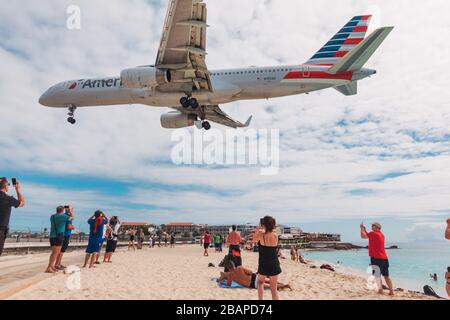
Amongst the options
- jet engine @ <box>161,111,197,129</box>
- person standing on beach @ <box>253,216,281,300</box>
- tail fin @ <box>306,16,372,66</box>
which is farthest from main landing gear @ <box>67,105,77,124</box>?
person standing on beach @ <box>253,216,281,300</box>

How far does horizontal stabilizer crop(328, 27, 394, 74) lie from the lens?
16438 mm

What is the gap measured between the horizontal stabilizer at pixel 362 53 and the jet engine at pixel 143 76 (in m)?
10.0

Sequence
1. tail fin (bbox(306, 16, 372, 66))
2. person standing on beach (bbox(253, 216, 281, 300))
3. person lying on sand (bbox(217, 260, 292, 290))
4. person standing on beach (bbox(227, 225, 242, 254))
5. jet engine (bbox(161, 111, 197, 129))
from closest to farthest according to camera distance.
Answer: person standing on beach (bbox(253, 216, 281, 300)) < person lying on sand (bbox(217, 260, 292, 290)) < person standing on beach (bbox(227, 225, 242, 254)) < tail fin (bbox(306, 16, 372, 66)) < jet engine (bbox(161, 111, 197, 129))

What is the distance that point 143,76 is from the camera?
17828 mm

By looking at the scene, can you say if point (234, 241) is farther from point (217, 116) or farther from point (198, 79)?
point (217, 116)

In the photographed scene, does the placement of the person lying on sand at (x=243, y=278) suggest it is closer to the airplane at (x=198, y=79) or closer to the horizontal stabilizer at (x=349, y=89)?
the airplane at (x=198, y=79)

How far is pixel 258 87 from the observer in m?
21.1

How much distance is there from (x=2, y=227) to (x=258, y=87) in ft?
56.4


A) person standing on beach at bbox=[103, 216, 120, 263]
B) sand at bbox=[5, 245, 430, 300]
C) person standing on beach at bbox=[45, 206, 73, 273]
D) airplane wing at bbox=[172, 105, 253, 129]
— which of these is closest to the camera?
sand at bbox=[5, 245, 430, 300]

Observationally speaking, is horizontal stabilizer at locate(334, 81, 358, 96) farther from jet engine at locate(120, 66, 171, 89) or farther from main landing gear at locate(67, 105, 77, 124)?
main landing gear at locate(67, 105, 77, 124)

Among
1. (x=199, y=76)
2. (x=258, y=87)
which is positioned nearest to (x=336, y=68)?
(x=258, y=87)

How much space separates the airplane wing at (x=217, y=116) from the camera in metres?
25.0

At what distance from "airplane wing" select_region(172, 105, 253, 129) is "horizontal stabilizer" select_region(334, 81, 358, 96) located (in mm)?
8142
